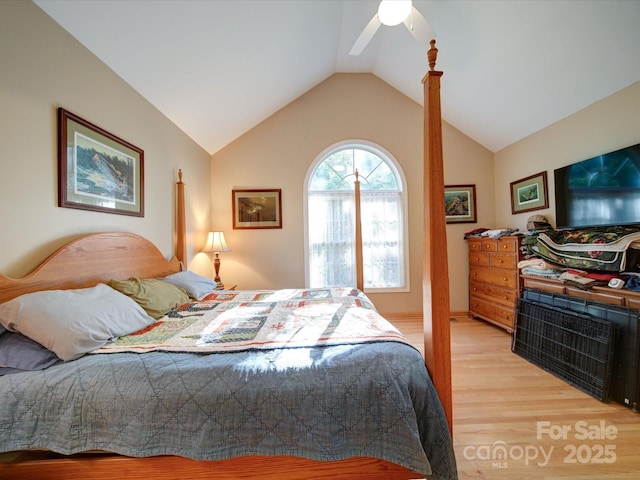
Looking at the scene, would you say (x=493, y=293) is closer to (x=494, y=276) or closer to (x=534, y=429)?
(x=494, y=276)

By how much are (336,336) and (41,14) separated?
2372 millimetres

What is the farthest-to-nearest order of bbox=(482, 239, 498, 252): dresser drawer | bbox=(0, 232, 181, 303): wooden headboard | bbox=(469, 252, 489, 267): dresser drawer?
bbox=(469, 252, 489, 267): dresser drawer, bbox=(482, 239, 498, 252): dresser drawer, bbox=(0, 232, 181, 303): wooden headboard

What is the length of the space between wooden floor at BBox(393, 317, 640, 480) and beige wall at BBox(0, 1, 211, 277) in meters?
2.58

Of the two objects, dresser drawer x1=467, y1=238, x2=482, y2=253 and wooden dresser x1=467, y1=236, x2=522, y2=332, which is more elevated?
dresser drawer x1=467, y1=238, x2=482, y2=253

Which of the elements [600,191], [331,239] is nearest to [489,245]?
[600,191]

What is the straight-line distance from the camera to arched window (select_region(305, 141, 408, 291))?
372 centimetres

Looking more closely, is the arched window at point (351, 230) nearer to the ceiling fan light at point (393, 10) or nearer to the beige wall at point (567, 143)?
the beige wall at point (567, 143)

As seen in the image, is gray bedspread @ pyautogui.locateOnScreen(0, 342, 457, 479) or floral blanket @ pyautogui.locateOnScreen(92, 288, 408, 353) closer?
gray bedspread @ pyautogui.locateOnScreen(0, 342, 457, 479)

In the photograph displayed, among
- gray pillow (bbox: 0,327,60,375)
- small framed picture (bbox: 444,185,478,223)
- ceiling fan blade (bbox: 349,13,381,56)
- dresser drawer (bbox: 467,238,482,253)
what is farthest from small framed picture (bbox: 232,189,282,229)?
dresser drawer (bbox: 467,238,482,253)

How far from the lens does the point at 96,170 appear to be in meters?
1.75

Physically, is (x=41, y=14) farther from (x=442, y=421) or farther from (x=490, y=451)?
(x=490, y=451)

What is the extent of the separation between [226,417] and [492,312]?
11.1ft

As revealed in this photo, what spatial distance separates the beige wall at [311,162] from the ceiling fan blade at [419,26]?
6.56ft

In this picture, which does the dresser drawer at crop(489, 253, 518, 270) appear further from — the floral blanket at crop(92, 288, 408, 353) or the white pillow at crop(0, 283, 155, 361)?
the white pillow at crop(0, 283, 155, 361)
